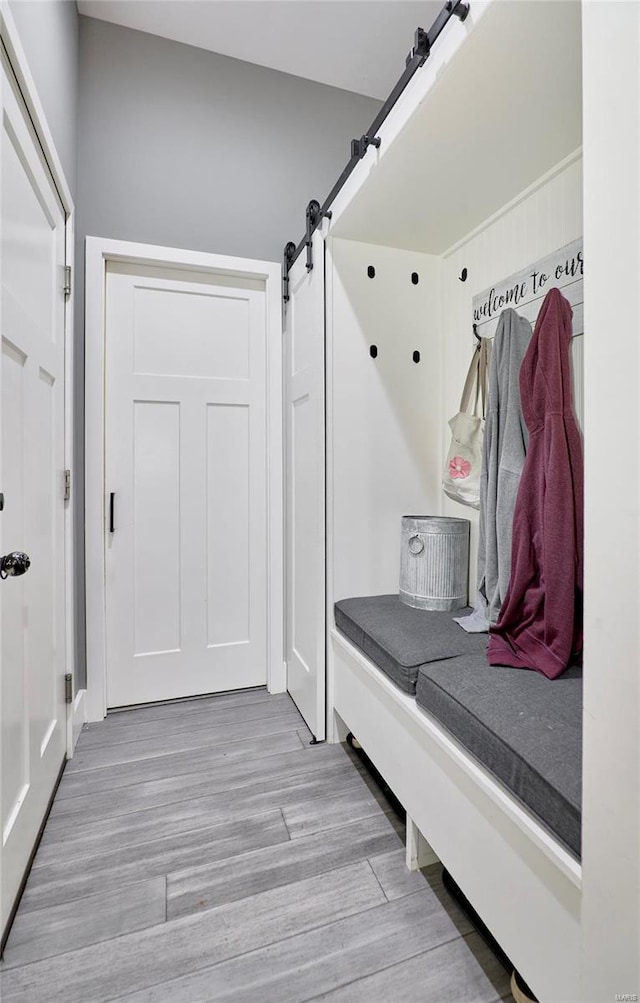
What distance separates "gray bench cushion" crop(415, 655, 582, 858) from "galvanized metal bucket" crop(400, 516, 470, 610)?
1.56 ft

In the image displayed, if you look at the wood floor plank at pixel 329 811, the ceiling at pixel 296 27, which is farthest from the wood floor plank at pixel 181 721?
the ceiling at pixel 296 27

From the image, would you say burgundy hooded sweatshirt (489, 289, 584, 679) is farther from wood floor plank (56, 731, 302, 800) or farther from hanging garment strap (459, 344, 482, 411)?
wood floor plank (56, 731, 302, 800)

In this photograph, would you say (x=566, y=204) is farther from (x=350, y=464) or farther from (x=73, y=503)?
(x=73, y=503)

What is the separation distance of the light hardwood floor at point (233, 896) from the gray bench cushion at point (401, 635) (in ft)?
1.67

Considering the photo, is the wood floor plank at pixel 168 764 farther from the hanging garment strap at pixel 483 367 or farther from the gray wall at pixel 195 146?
the hanging garment strap at pixel 483 367

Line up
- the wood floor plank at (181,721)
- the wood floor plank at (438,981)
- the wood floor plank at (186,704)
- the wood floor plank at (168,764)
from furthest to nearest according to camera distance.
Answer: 1. the wood floor plank at (186,704)
2. the wood floor plank at (181,721)
3. the wood floor plank at (168,764)
4. the wood floor plank at (438,981)

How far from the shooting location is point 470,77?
109cm

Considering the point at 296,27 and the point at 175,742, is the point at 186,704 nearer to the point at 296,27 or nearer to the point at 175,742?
the point at 175,742

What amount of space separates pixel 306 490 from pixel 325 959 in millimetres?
1442

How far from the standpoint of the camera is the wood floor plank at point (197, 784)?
5.02 feet

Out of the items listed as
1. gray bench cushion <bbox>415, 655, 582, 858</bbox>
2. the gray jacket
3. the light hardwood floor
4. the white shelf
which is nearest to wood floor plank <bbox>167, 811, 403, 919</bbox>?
the light hardwood floor

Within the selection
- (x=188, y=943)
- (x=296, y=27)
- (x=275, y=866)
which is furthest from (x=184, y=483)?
(x=296, y=27)

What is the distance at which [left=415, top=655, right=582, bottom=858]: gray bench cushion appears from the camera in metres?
0.78

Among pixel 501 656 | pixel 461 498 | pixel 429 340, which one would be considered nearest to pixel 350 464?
pixel 461 498
